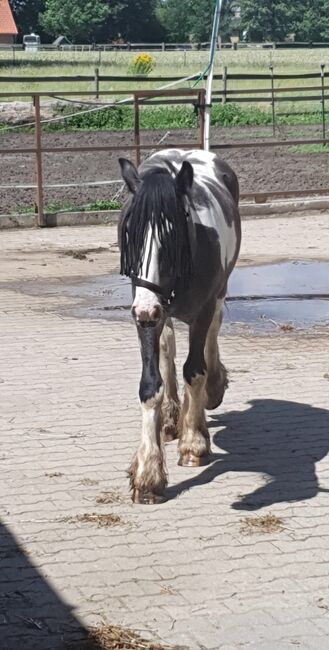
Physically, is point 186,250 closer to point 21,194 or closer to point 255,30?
point 21,194

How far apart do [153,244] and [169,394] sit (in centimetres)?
153

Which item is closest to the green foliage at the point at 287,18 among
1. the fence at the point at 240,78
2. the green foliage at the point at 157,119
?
the fence at the point at 240,78

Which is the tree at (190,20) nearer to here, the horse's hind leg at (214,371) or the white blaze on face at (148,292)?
the horse's hind leg at (214,371)

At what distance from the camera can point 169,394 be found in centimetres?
679

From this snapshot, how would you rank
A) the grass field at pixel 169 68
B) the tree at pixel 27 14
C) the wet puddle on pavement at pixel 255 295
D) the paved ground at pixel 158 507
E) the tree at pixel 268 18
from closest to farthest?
the paved ground at pixel 158 507
the wet puddle on pavement at pixel 255 295
the grass field at pixel 169 68
the tree at pixel 27 14
the tree at pixel 268 18

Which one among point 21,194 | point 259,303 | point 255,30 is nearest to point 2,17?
point 255,30

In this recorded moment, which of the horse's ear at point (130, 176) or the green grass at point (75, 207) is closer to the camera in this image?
the horse's ear at point (130, 176)

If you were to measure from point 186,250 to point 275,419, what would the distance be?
5.68 feet

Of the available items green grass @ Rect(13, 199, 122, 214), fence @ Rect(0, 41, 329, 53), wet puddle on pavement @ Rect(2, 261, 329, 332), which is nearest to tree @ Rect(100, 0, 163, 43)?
fence @ Rect(0, 41, 329, 53)

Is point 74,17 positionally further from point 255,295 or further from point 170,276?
point 170,276

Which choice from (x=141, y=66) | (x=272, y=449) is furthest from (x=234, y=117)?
(x=272, y=449)

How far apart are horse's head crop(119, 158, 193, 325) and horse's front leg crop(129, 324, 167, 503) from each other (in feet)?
0.61

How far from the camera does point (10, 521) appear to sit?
17.5 feet

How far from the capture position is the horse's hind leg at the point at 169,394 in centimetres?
665
